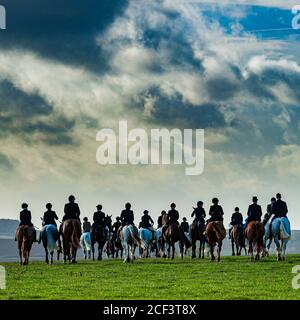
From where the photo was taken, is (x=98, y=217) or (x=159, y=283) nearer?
(x=159, y=283)

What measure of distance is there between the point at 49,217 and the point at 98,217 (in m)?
4.93

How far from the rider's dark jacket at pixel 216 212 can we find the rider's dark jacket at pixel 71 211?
245 inches

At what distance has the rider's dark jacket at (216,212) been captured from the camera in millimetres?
34906

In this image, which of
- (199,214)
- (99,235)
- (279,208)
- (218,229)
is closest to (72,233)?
(99,235)

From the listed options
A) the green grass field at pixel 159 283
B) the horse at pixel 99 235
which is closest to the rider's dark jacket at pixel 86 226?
the horse at pixel 99 235

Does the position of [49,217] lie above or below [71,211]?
below

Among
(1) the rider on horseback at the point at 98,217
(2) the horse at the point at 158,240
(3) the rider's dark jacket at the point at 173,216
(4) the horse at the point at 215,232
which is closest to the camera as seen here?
(4) the horse at the point at 215,232

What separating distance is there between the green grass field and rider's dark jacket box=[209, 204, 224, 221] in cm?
464

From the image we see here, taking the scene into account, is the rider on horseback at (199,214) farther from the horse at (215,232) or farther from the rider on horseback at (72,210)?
the rider on horseback at (72,210)

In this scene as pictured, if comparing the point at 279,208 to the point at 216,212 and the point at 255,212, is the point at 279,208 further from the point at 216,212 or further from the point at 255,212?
the point at 216,212

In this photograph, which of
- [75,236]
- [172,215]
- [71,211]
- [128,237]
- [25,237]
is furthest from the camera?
[172,215]

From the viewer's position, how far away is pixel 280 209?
35.1 meters
